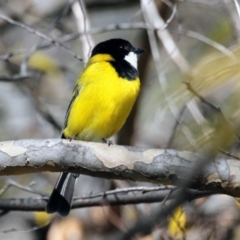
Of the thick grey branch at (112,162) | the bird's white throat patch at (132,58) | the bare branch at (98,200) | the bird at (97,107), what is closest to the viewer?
the thick grey branch at (112,162)

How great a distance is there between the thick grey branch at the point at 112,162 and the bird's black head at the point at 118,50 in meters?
1.51

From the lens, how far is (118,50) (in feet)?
13.9

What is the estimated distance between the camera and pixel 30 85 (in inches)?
225

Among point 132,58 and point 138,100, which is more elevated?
point 132,58

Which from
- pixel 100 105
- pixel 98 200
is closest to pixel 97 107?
pixel 100 105

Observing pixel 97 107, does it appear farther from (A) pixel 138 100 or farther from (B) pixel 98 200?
(A) pixel 138 100

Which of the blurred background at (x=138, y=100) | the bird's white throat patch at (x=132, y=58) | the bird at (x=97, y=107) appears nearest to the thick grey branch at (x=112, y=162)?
the blurred background at (x=138, y=100)

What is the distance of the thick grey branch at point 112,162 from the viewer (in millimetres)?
2625

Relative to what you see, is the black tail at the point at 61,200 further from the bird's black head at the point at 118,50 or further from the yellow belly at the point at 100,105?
the bird's black head at the point at 118,50

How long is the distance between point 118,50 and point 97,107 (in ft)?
2.60

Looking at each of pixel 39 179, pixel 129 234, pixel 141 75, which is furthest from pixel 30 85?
pixel 129 234

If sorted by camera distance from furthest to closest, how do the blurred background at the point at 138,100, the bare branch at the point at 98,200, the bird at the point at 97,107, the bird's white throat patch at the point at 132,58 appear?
the bird's white throat patch at the point at 132,58 → the blurred background at the point at 138,100 → the bird at the point at 97,107 → the bare branch at the point at 98,200

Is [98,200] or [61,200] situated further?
[98,200]

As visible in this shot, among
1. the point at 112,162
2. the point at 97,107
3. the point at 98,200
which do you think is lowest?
the point at 98,200
